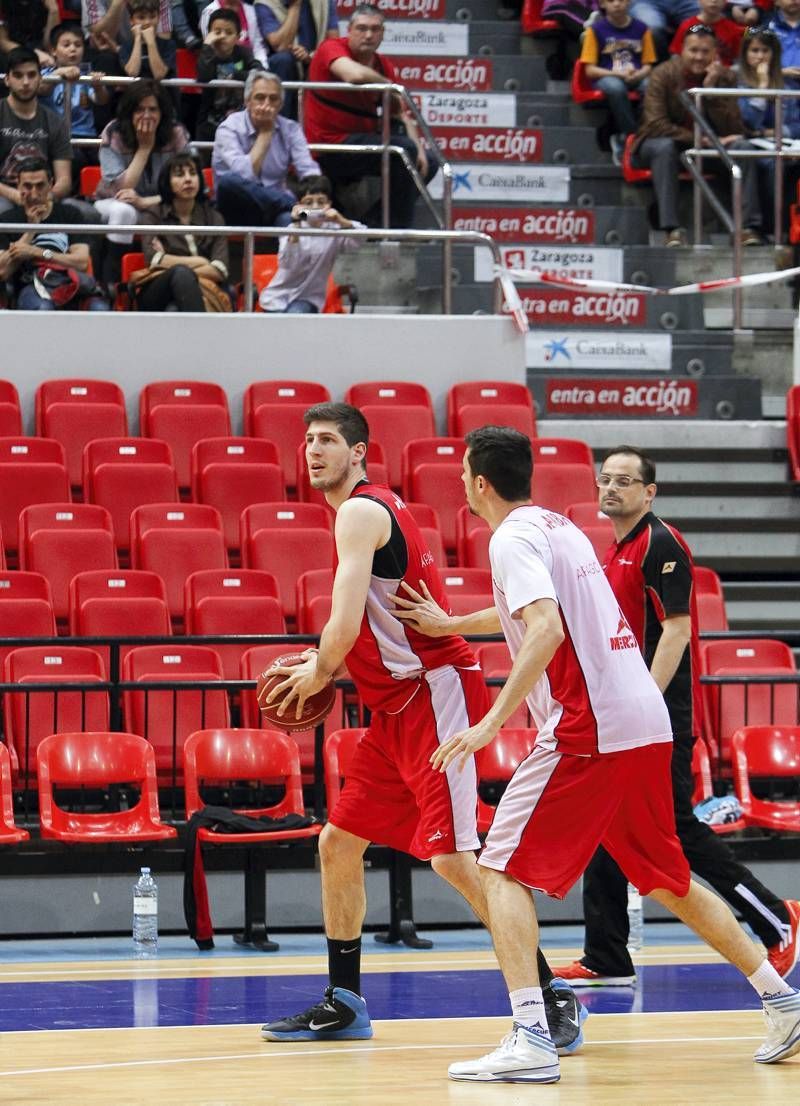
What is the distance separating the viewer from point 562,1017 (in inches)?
248

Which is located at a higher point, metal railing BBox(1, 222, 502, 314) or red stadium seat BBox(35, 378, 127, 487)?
metal railing BBox(1, 222, 502, 314)

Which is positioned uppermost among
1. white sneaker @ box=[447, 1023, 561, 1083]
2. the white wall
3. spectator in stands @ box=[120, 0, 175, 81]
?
spectator in stands @ box=[120, 0, 175, 81]

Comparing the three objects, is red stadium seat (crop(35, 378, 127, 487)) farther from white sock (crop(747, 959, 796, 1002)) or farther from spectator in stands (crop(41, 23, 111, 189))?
white sock (crop(747, 959, 796, 1002))

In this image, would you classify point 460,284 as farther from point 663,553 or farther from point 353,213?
point 663,553

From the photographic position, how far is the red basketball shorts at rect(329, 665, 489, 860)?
20.5 ft

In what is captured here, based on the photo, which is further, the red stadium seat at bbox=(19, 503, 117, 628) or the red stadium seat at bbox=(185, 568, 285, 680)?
the red stadium seat at bbox=(19, 503, 117, 628)

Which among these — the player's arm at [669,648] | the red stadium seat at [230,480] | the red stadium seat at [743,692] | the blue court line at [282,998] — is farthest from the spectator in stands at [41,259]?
the player's arm at [669,648]

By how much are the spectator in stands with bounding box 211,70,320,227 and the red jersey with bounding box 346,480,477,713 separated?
7924 mm

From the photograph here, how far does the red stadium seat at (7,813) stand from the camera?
28.3ft

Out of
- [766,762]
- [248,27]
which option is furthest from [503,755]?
[248,27]

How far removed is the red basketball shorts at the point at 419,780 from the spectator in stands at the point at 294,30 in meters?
9.96

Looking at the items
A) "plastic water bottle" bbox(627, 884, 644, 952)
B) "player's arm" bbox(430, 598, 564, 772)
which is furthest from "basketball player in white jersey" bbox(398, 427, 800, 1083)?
"plastic water bottle" bbox(627, 884, 644, 952)

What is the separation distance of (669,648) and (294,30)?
10010mm

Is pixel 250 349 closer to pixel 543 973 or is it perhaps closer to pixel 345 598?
pixel 345 598
